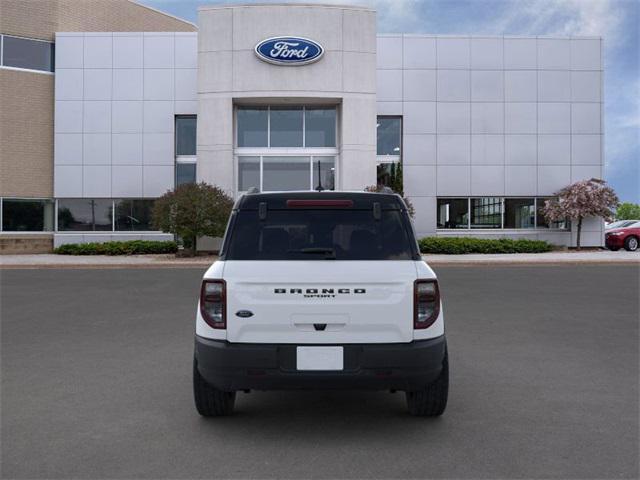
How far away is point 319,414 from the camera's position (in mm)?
4586

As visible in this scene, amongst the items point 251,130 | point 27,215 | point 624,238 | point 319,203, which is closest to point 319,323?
point 319,203

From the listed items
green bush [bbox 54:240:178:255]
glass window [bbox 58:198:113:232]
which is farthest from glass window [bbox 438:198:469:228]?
glass window [bbox 58:198:113:232]

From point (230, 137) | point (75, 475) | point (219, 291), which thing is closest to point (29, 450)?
point (75, 475)

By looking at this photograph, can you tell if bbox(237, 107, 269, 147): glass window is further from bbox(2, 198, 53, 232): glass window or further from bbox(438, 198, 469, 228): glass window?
bbox(2, 198, 53, 232): glass window

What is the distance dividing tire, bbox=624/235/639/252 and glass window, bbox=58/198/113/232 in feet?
81.0

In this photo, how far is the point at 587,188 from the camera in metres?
25.3

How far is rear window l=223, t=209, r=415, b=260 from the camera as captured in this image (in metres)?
4.01

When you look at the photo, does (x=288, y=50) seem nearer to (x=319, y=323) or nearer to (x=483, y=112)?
(x=483, y=112)

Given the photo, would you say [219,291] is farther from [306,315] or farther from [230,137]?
[230,137]

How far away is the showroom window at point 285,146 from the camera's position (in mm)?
24875

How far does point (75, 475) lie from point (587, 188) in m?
26.1

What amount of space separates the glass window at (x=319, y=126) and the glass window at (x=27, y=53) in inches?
505

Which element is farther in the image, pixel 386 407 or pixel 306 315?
pixel 386 407

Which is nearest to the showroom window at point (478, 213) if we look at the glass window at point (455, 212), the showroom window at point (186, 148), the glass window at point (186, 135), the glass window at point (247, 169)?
the glass window at point (455, 212)
